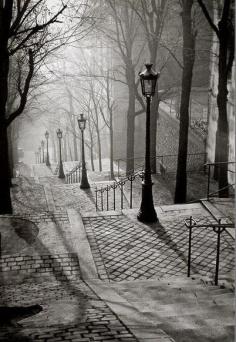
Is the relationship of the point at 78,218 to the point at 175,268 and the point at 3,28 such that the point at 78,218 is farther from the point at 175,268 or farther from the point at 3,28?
the point at 3,28

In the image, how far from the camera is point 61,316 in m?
5.60

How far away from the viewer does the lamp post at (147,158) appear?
1016cm

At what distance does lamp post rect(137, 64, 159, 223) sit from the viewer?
10.2 m

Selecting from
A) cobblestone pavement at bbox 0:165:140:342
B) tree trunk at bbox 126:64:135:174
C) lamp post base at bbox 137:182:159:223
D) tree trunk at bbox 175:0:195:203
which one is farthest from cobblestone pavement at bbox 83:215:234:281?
tree trunk at bbox 126:64:135:174

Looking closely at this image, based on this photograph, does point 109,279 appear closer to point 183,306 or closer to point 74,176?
point 183,306

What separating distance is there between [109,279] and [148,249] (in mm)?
1523

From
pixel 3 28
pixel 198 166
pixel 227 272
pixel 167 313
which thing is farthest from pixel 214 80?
pixel 167 313

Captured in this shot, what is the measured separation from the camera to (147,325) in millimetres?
5207

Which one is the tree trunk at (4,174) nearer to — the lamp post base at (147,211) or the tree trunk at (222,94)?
the lamp post base at (147,211)

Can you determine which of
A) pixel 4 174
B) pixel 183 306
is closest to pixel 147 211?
pixel 4 174

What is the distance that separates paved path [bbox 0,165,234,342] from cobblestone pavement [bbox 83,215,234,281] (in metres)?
0.02

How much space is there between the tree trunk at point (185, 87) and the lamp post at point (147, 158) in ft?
10.9

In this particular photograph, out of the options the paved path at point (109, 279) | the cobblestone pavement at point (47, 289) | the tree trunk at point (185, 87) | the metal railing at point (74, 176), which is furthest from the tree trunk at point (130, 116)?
the cobblestone pavement at point (47, 289)

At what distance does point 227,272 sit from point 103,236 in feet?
10.0
